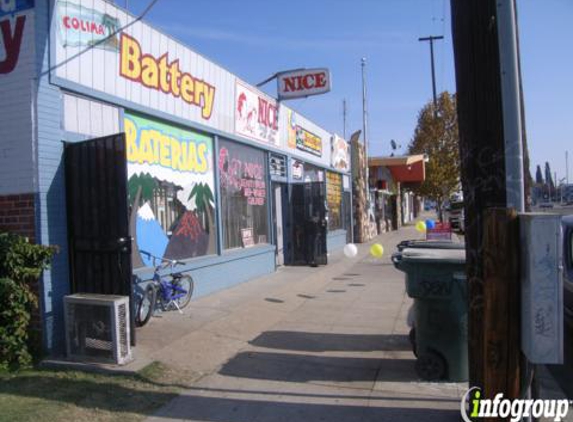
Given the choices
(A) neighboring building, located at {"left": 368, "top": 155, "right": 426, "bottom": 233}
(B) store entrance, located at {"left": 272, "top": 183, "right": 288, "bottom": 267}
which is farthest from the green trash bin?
(A) neighboring building, located at {"left": 368, "top": 155, "right": 426, "bottom": 233}

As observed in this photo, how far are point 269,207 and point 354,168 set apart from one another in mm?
11356

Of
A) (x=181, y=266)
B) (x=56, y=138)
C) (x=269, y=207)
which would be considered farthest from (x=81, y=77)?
(x=269, y=207)

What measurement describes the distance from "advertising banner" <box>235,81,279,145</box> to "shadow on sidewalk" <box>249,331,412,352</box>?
5454 mm

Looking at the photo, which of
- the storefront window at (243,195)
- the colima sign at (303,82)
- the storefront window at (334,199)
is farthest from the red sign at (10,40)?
the storefront window at (334,199)

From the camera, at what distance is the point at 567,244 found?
21.3ft

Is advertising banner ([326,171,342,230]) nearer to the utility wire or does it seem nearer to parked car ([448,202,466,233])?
parked car ([448,202,466,233])

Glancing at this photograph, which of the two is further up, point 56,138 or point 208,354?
point 56,138

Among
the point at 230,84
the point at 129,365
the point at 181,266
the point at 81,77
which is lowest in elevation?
the point at 129,365

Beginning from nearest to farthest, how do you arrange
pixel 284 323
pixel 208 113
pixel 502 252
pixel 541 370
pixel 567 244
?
pixel 502 252
pixel 541 370
pixel 567 244
pixel 284 323
pixel 208 113

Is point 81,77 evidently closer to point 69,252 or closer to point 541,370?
point 69,252

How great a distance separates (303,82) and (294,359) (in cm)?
932

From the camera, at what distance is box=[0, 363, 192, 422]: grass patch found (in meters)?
4.46

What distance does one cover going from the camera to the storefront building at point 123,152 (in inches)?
236

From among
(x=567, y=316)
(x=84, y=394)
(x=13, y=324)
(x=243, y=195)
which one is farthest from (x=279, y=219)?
(x=84, y=394)
